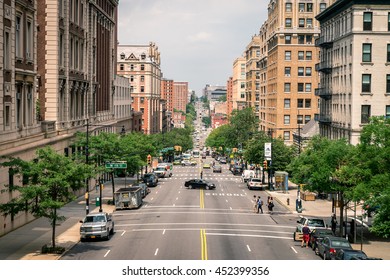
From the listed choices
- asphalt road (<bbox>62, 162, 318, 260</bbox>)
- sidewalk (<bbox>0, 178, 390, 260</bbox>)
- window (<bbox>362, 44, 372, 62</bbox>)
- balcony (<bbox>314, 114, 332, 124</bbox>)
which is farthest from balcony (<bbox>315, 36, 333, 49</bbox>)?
sidewalk (<bbox>0, 178, 390, 260</bbox>)

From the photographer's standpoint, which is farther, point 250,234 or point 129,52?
point 129,52

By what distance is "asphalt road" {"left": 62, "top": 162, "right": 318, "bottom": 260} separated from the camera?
130 feet

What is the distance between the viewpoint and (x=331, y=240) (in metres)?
38.4

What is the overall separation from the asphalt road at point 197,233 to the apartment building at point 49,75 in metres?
8.29

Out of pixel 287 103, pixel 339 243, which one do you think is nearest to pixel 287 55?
pixel 287 103

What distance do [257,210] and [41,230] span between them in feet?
76.9

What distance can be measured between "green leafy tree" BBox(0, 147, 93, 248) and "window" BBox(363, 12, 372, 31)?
151 ft

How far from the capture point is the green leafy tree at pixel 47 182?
40500 mm

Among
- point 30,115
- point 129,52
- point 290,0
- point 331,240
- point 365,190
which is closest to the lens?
point 331,240

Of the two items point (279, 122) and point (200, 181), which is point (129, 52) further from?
point (200, 181)

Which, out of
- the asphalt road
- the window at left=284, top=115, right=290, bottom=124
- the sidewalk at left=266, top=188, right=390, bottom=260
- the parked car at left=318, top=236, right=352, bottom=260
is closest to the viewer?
the parked car at left=318, top=236, right=352, bottom=260

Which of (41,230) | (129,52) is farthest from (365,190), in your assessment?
(129,52)

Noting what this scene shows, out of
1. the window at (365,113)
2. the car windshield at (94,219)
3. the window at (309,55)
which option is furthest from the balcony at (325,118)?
the car windshield at (94,219)

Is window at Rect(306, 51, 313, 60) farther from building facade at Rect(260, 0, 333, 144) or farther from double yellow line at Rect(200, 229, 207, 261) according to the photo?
double yellow line at Rect(200, 229, 207, 261)
